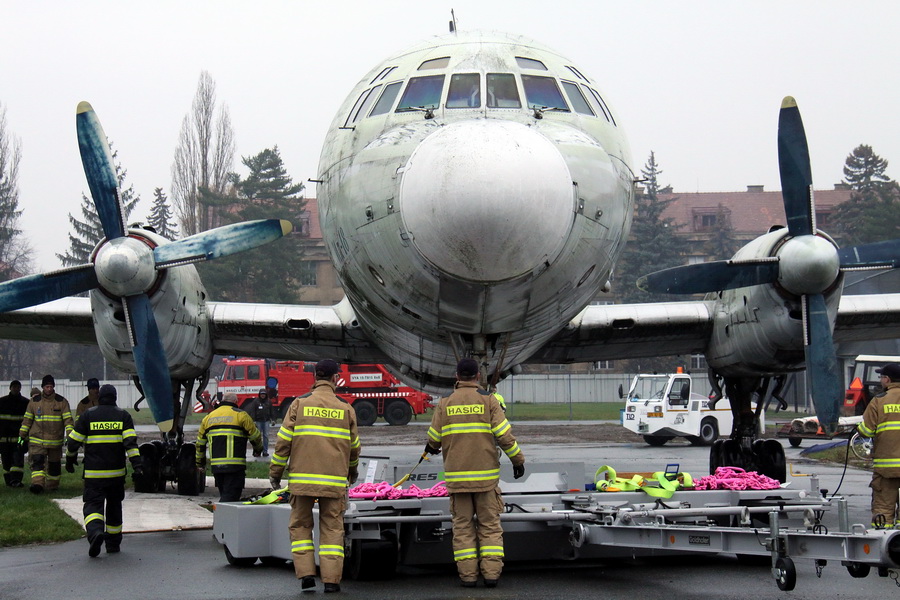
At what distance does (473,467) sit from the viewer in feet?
23.8

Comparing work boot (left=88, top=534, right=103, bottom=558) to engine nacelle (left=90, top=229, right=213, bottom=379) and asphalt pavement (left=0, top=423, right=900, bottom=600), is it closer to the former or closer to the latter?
asphalt pavement (left=0, top=423, right=900, bottom=600)

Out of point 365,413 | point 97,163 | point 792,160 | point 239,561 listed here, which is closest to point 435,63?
point 792,160

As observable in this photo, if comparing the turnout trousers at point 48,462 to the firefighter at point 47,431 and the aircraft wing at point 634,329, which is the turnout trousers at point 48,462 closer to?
the firefighter at point 47,431

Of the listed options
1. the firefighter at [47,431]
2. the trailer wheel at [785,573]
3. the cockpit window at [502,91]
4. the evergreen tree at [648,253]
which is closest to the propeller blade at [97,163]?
the firefighter at [47,431]

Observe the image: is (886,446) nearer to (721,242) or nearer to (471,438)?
(471,438)

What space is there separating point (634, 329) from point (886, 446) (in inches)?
197

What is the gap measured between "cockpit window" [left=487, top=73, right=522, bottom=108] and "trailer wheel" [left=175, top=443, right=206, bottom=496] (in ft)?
25.0

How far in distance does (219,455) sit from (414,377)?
126 inches

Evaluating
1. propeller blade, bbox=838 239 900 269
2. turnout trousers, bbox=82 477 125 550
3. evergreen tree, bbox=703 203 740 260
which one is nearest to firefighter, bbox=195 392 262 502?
turnout trousers, bbox=82 477 125 550

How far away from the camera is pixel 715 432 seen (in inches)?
1123

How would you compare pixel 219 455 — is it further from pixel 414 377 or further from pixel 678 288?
pixel 678 288

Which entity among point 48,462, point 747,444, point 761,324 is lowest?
point 48,462

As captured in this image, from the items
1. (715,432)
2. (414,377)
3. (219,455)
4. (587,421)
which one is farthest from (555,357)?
(587,421)

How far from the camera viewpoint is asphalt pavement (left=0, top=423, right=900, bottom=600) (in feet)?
22.5
